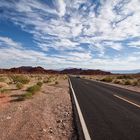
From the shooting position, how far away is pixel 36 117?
10.4m

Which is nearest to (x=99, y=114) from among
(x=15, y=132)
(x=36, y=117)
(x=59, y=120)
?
(x=59, y=120)

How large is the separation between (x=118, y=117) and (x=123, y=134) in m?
2.72

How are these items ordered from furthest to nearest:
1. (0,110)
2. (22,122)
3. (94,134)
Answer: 1. (0,110)
2. (22,122)
3. (94,134)

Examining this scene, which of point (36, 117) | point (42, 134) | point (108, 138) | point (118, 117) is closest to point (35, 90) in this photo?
point (36, 117)

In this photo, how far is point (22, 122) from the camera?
30.9 feet

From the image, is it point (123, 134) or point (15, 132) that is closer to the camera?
point (123, 134)

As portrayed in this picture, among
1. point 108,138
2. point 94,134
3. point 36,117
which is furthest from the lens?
point 36,117

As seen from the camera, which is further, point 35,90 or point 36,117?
point 35,90

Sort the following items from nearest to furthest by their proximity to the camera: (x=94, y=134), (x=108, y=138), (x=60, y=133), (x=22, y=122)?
1. (x=108, y=138)
2. (x=94, y=134)
3. (x=60, y=133)
4. (x=22, y=122)

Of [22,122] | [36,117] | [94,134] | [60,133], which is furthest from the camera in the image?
[36,117]

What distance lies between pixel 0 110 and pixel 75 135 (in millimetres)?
6129

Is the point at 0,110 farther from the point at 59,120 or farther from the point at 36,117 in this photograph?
the point at 59,120

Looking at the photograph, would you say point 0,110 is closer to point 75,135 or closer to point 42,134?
point 42,134

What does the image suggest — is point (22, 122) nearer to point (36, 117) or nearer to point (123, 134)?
point (36, 117)
